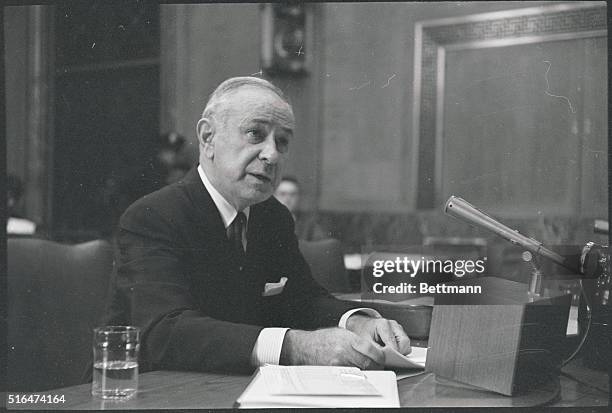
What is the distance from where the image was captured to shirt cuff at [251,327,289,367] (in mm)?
1712

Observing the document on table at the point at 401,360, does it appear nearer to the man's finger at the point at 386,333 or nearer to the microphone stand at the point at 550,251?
the man's finger at the point at 386,333

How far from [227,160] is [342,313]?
535 millimetres

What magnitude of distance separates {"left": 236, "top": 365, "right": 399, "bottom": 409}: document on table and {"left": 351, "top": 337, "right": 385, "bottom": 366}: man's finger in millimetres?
30

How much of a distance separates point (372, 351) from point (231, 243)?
20.6 inches

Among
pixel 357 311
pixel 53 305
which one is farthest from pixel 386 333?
pixel 53 305

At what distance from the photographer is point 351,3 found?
6.52 ft

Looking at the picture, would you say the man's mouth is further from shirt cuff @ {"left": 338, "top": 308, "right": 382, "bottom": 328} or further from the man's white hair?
shirt cuff @ {"left": 338, "top": 308, "right": 382, "bottom": 328}

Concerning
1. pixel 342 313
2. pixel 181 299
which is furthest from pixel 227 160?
pixel 342 313


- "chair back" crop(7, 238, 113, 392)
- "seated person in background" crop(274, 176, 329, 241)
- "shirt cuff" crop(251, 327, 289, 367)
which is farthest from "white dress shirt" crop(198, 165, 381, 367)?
"chair back" crop(7, 238, 113, 392)

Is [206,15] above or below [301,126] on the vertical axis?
above

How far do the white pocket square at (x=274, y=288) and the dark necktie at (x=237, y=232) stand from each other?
12 centimetres

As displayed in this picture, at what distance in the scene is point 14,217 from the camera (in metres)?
1.99

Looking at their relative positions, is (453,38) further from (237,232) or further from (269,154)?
(237,232)

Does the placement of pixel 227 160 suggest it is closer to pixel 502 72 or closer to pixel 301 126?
pixel 301 126
